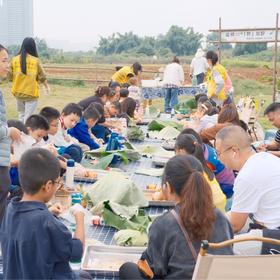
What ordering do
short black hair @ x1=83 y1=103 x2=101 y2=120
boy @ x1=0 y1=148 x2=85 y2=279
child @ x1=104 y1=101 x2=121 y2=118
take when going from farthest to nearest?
1. child @ x1=104 y1=101 x2=121 y2=118
2. short black hair @ x1=83 y1=103 x2=101 y2=120
3. boy @ x1=0 y1=148 x2=85 y2=279

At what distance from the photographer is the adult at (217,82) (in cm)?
897

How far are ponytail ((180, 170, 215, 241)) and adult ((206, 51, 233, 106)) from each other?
21.9 feet

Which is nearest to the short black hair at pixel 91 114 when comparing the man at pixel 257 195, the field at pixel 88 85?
the man at pixel 257 195

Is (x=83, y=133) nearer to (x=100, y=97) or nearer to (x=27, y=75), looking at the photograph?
(x=100, y=97)

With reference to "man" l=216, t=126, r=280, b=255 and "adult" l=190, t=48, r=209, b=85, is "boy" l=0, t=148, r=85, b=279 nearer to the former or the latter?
"man" l=216, t=126, r=280, b=255

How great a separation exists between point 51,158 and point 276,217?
4.38ft

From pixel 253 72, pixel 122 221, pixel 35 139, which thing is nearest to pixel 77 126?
pixel 35 139

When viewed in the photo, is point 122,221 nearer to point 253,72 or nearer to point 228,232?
point 228,232

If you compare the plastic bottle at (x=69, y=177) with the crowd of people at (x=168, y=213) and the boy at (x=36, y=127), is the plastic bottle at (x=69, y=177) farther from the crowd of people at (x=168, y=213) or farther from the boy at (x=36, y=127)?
the boy at (x=36, y=127)

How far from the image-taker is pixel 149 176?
4445mm

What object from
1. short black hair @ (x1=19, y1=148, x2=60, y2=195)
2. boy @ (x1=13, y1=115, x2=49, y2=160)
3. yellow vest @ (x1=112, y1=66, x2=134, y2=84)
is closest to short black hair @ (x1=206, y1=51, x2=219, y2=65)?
yellow vest @ (x1=112, y1=66, x2=134, y2=84)

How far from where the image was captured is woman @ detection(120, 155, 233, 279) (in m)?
2.30

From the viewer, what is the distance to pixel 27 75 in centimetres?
665

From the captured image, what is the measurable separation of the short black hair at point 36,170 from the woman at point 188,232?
0.51 meters
